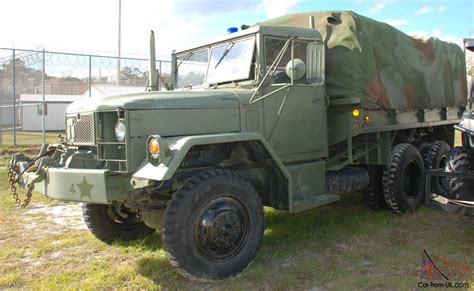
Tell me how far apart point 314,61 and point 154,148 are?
2186 millimetres

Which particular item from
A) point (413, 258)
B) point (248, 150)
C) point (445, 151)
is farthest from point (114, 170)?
point (445, 151)

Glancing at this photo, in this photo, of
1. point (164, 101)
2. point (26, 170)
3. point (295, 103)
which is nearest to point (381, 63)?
point (295, 103)

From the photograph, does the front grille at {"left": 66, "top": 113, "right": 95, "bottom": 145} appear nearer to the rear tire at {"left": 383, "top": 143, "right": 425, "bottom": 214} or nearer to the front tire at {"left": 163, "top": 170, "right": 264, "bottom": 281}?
the front tire at {"left": 163, "top": 170, "right": 264, "bottom": 281}

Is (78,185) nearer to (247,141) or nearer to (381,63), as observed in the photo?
(247,141)

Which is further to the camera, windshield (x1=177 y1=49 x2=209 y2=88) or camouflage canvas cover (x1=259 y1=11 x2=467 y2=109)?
camouflage canvas cover (x1=259 y1=11 x2=467 y2=109)

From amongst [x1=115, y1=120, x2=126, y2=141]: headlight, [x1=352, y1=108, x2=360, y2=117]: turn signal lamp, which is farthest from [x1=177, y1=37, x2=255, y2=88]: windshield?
[x1=352, y1=108, x2=360, y2=117]: turn signal lamp

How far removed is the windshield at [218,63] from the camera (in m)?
4.93

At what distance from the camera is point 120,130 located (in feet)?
13.3

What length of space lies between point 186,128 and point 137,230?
178 centimetres

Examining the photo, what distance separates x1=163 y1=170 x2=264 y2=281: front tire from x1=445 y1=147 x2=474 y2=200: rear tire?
225 centimetres

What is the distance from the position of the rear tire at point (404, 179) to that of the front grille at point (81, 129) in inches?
160

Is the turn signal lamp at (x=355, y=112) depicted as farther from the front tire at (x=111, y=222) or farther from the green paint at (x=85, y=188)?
the green paint at (x=85, y=188)

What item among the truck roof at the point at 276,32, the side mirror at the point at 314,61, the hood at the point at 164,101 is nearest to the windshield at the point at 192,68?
the truck roof at the point at 276,32

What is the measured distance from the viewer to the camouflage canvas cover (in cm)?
585
